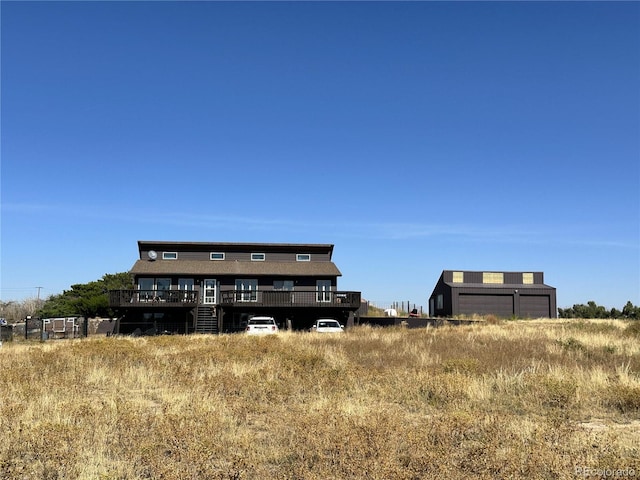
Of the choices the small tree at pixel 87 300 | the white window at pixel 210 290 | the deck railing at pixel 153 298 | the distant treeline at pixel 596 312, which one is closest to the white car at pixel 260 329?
the deck railing at pixel 153 298

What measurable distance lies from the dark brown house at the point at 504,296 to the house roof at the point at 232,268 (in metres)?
15.6

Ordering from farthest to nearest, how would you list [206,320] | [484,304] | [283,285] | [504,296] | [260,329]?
[484,304] → [504,296] → [283,285] → [206,320] → [260,329]

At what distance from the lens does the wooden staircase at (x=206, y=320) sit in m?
36.8

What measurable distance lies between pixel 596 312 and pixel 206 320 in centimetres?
4159

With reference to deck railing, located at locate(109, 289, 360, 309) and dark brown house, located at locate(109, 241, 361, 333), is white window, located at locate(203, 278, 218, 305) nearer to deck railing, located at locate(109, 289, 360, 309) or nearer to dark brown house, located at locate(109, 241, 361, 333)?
dark brown house, located at locate(109, 241, 361, 333)

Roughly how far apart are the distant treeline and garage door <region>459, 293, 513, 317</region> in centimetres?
1042

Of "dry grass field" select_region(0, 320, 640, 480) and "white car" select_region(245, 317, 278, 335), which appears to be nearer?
"dry grass field" select_region(0, 320, 640, 480)

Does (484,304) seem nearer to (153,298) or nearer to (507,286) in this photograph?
(507,286)

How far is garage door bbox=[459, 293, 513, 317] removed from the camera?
49375 millimetres

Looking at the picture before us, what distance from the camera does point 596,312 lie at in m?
55.0

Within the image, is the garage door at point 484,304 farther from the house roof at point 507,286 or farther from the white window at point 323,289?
the white window at point 323,289

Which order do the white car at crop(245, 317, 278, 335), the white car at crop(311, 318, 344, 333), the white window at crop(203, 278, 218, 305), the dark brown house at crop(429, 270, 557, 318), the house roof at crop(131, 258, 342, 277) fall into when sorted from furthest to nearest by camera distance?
the dark brown house at crop(429, 270, 557, 318) → the white window at crop(203, 278, 218, 305) → the house roof at crop(131, 258, 342, 277) → the white car at crop(311, 318, 344, 333) → the white car at crop(245, 317, 278, 335)

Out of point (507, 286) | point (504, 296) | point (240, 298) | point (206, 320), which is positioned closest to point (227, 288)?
point (240, 298)

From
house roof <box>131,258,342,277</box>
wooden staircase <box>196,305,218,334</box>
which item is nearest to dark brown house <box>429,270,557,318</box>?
house roof <box>131,258,342,277</box>
